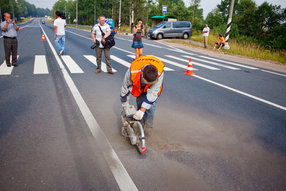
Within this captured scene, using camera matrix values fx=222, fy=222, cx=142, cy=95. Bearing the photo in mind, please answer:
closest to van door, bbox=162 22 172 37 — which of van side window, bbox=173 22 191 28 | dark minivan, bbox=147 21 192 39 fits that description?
dark minivan, bbox=147 21 192 39

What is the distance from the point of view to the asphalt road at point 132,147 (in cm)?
269

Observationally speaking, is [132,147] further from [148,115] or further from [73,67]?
[73,67]

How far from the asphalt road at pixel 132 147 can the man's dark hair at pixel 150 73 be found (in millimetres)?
1155

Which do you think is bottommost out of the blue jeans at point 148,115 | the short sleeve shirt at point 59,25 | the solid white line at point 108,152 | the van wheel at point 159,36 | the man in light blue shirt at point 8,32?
the solid white line at point 108,152

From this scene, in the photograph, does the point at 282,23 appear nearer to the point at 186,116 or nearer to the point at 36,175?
the point at 186,116

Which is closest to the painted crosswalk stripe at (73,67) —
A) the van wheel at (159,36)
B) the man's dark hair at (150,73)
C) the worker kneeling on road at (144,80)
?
the worker kneeling on road at (144,80)

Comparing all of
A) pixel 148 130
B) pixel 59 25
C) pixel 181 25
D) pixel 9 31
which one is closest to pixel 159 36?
pixel 181 25

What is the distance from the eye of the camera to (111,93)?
5.86m

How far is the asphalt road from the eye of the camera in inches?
106

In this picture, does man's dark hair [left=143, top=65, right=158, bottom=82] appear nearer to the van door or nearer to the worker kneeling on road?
the worker kneeling on road

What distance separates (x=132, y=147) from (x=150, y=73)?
127cm

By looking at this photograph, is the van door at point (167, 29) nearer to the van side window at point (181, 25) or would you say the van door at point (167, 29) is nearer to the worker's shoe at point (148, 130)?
the van side window at point (181, 25)

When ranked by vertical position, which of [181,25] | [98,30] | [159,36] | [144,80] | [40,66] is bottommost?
[40,66]

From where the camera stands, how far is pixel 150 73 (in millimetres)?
2709
